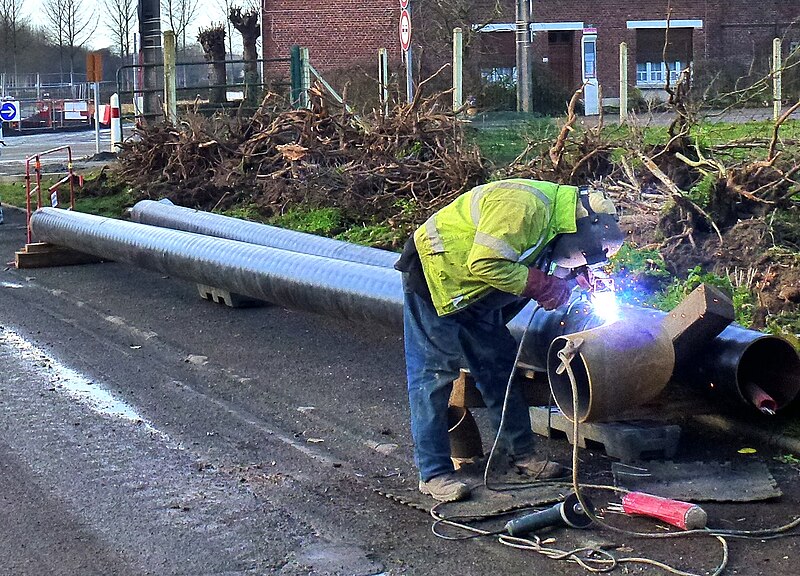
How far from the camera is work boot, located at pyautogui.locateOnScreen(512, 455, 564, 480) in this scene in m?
5.54

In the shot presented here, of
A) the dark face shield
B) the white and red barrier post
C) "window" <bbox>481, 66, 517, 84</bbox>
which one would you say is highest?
"window" <bbox>481, 66, 517, 84</bbox>

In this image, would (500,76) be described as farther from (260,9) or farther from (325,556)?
(325,556)

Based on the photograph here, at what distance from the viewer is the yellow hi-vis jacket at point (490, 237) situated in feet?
16.0

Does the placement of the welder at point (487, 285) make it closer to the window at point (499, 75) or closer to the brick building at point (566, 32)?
the window at point (499, 75)

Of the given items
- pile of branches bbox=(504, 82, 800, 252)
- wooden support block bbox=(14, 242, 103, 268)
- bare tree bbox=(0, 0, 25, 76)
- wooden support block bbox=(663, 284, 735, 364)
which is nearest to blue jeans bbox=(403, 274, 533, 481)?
wooden support block bbox=(663, 284, 735, 364)

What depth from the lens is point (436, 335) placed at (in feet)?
17.6

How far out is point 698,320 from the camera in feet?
18.5

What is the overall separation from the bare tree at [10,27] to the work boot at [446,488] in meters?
64.3

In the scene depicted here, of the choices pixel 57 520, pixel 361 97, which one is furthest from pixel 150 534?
pixel 361 97

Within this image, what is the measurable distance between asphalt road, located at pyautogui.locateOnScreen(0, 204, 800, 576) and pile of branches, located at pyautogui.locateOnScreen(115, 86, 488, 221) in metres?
3.72

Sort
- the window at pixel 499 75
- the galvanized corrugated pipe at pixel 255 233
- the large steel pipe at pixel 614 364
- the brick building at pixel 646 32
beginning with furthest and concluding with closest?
1. the brick building at pixel 646 32
2. the window at pixel 499 75
3. the galvanized corrugated pipe at pixel 255 233
4. the large steel pipe at pixel 614 364

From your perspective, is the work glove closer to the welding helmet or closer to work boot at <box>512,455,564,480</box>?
the welding helmet

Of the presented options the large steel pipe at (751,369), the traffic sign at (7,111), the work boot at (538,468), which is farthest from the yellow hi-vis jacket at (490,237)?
the traffic sign at (7,111)

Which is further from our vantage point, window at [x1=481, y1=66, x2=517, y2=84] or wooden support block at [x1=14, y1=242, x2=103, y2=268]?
window at [x1=481, y1=66, x2=517, y2=84]
